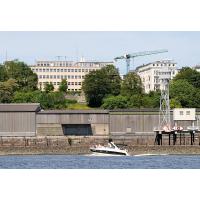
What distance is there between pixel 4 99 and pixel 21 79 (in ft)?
44.8

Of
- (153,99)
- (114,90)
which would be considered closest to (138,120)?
(153,99)

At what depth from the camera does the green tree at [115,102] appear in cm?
7731

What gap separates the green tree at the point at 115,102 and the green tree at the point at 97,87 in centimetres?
277

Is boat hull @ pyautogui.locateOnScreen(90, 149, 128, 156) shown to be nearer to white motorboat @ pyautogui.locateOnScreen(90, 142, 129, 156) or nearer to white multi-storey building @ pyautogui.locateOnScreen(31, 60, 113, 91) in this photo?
white motorboat @ pyautogui.locateOnScreen(90, 142, 129, 156)

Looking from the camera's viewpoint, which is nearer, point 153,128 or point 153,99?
point 153,128

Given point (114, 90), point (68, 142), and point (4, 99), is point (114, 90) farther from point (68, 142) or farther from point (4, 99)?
point (68, 142)

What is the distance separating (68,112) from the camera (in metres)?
58.3

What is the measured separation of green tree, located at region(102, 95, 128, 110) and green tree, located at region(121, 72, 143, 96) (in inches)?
265

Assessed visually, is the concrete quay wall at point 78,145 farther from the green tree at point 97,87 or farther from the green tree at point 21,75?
the green tree at point 21,75

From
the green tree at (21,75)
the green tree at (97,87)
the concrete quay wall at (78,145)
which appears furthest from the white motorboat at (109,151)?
the green tree at (21,75)

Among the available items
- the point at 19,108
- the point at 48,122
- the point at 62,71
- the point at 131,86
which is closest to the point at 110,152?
the point at 48,122

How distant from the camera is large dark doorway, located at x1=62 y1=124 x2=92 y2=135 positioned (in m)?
58.2

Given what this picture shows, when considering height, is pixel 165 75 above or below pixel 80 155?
above

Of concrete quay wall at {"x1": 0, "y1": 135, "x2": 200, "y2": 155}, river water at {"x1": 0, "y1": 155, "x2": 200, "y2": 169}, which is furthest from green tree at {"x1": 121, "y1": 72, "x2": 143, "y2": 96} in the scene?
river water at {"x1": 0, "y1": 155, "x2": 200, "y2": 169}
